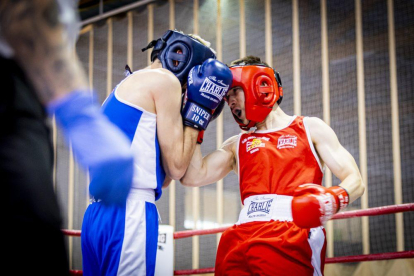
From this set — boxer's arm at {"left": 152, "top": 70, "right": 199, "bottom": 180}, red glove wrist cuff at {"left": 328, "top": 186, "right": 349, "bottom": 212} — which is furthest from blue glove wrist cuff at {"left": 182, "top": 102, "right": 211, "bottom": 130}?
red glove wrist cuff at {"left": 328, "top": 186, "right": 349, "bottom": 212}

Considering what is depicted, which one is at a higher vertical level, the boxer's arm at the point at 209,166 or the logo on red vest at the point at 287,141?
the logo on red vest at the point at 287,141

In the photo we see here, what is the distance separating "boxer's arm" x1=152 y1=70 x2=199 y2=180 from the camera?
2.04 m

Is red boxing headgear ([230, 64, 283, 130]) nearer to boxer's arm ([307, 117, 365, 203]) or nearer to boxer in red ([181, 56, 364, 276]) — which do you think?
boxer in red ([181, 56, 364, 276])

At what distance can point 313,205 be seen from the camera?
6.36ft

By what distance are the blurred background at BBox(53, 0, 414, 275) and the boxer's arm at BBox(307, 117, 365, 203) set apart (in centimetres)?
223

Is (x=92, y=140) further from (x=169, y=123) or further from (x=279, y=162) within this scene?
(x=279, y=162)

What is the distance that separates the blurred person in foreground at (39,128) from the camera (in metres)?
0.81

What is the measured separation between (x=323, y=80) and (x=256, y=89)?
3.07m

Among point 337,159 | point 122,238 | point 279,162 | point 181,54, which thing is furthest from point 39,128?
point 337,159

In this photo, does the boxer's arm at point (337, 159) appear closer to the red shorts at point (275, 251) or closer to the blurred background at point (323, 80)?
the red shorts at point (275, 251)

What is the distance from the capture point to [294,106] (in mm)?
5469

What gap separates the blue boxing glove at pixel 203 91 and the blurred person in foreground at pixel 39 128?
4.43 ft

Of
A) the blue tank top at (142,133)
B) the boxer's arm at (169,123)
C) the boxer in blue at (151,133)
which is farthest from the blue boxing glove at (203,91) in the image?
the blue tank top at (142,133)

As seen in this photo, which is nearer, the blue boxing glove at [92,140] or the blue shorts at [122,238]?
the blue boxing glove at [92,140]
